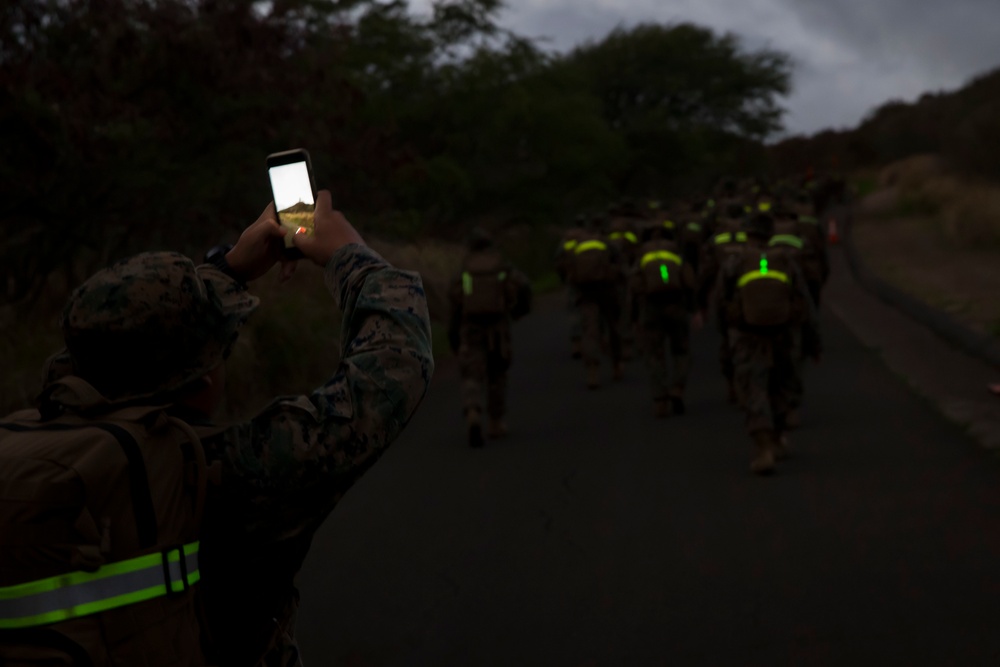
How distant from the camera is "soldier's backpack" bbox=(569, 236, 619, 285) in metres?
14.1

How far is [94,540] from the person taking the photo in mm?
1979

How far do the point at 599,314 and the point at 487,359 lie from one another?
3.65m

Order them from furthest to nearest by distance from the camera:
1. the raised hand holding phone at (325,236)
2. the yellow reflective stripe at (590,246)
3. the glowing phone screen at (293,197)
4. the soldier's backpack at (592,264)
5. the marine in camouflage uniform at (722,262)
A: the yellow reflective stripe at (590,246) < the soldier's backpack at (592,264) < the marine in camouflage uniform at (722,262) < the glowing phone screen at (293,197) < the raised hand holding phone at (325,236)

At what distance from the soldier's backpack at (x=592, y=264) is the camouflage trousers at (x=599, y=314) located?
21 centimetres

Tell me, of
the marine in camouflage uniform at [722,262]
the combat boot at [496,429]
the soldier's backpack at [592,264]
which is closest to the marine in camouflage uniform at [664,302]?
the marine in camouflage uniform at [722,262]

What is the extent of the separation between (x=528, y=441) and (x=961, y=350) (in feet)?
22.9

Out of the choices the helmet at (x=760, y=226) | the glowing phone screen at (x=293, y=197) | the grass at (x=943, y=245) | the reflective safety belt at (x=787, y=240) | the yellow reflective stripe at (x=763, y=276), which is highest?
the glowing phone screen at (x=293, y=197)

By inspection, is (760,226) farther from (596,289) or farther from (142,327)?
(142,327)

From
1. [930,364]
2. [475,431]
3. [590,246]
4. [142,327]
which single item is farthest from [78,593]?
[930,364]

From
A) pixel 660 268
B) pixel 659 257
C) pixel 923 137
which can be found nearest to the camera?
pixel 660 268

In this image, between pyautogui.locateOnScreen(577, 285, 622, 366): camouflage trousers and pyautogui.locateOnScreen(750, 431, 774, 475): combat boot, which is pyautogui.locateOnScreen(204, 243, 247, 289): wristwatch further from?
pyautogui.locateOnScreen(577, 285, 622, 366): camouflage trousers

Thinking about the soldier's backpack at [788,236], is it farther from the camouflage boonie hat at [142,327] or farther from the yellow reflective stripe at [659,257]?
the camouflage boonie hat at [142,327]

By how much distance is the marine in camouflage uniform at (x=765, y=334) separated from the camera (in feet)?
29.5

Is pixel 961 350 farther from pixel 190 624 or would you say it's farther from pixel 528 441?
pixel 190 624
